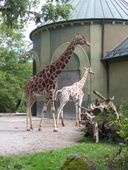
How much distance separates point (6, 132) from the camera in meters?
14.3

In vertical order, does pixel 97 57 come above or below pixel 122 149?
above

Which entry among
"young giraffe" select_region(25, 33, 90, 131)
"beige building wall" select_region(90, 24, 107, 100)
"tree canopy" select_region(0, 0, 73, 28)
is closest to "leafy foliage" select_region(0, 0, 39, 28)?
"tree canopy" select_region(0, 0, 73, 28)

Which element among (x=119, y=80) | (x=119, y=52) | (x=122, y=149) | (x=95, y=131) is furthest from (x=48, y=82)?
(x=122, y=149)

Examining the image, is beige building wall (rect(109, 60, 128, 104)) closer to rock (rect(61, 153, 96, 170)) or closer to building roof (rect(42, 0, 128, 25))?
building roof (rect(42, 0, 128, 25))

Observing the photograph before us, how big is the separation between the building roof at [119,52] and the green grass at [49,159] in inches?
381

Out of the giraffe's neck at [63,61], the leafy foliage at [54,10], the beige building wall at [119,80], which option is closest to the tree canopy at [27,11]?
the leafy foliage at [54,10]

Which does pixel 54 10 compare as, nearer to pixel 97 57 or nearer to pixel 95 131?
pixel 95 131

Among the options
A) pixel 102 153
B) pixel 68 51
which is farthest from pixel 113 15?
pixel 102 153

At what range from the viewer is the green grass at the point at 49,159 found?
839 cm

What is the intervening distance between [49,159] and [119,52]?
11703 mm

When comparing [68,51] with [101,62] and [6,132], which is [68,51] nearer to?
[6,132]

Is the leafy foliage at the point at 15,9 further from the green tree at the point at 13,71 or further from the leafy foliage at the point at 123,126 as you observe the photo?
the green tree at the point at 13,71

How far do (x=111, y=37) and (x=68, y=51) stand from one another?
6.17 m

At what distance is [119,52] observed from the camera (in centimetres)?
1995
